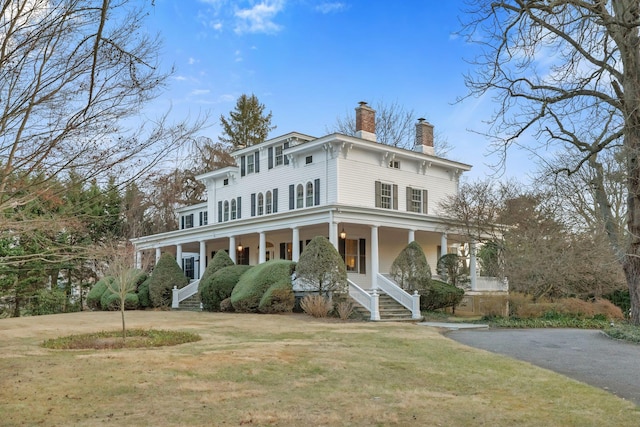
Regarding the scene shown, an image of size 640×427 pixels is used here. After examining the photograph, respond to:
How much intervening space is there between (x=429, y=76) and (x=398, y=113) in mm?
29443

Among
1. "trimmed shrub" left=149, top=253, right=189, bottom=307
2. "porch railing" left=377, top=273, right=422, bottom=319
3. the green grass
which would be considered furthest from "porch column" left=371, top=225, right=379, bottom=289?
"trimmed shrub" left=149, top=253, right=189, bottom=307

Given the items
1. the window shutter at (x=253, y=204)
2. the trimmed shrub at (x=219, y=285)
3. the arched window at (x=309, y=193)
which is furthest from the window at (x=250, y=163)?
the trimmed shrub at (x=219, y=285)

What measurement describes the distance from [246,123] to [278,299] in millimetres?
36071

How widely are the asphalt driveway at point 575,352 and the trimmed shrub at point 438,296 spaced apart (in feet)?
16.1

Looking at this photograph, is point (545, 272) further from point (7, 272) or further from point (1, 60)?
point (7, 272)

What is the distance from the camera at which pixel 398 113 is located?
145 ft

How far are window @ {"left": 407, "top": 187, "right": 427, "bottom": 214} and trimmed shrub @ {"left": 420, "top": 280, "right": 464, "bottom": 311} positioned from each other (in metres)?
5.00

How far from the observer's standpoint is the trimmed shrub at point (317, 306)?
19.5m

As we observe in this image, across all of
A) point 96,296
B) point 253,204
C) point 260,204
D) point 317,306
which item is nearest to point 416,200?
point 260,204

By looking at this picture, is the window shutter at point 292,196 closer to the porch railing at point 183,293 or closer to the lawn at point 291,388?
the porch railing at point 183,293

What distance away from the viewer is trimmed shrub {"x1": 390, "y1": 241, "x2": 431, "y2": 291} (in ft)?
71.7

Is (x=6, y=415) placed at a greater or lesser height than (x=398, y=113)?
lesser

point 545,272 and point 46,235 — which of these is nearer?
point 46,235

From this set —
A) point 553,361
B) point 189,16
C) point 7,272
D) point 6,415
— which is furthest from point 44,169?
point 7,272
